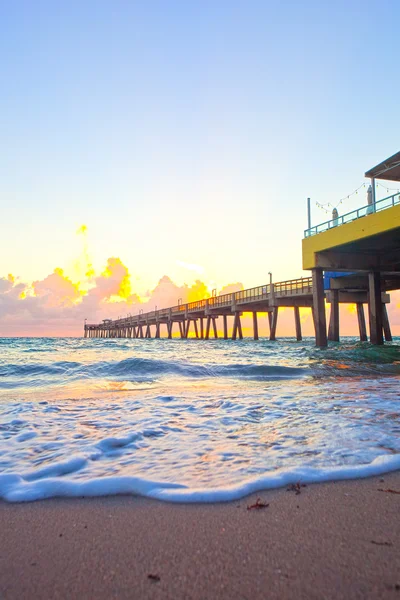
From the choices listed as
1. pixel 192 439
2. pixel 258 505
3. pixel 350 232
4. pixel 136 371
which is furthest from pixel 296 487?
pixel 350 232

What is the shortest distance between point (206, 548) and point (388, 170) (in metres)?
20.1

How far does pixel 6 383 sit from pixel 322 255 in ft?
48.3

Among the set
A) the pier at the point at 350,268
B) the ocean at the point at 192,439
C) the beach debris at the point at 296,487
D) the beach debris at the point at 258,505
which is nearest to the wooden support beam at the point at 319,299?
the pier at the point at 350,268

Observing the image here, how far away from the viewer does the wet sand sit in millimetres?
1291

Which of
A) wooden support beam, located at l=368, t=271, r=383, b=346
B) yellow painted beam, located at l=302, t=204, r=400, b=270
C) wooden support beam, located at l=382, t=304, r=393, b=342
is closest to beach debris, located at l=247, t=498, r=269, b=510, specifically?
yellow painted beam, located at l=302, t=204, r=400, b=270

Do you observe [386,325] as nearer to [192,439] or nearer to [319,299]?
[319,299]

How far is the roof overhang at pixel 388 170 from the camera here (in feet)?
58.7

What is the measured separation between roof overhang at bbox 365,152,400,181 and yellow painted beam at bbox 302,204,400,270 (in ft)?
12.0

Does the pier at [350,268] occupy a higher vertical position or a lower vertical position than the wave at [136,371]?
higher

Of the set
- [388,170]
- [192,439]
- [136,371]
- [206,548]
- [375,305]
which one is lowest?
[136,371]

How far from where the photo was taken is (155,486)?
2.26 metres

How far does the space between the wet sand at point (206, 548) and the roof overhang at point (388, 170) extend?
1885 cm

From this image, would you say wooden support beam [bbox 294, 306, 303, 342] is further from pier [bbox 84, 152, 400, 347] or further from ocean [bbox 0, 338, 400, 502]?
ocean [bbox 0, 338, 400, 502]

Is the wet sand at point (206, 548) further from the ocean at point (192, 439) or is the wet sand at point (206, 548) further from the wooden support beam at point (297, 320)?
the wooden support beam at point (297, 320)
